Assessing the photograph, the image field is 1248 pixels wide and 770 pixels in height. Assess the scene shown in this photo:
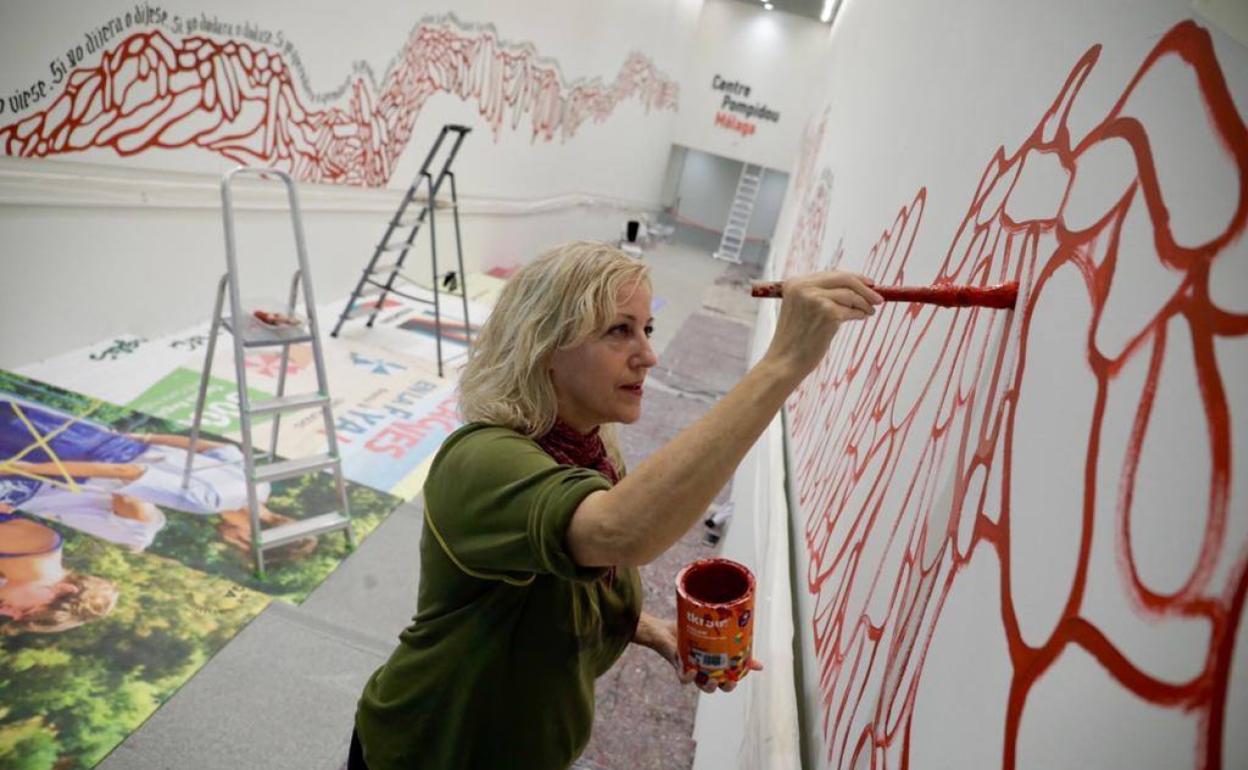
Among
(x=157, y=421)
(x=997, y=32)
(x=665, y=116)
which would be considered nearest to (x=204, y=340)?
(x=157, y=421)

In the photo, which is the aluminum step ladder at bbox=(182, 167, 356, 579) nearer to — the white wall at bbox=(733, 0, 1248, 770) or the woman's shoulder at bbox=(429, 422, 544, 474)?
the woman's shoulder at bbox=(429, 422, 544, 474)

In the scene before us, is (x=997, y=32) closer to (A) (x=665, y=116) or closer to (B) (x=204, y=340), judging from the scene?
(B) (x=204, y=340)

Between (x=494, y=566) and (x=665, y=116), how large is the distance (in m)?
13.7

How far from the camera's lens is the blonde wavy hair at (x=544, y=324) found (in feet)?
3.72

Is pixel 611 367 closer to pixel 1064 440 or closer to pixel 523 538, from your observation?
pixel 523 538

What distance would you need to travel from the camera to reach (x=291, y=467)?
292cm

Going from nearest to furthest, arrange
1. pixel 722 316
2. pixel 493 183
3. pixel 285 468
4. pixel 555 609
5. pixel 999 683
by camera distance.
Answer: pixel 999 683
pixel 555 609
pixel 285 468
pixel 493 183
pixel 722 316

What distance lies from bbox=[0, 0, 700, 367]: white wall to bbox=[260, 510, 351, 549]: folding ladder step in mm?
1787

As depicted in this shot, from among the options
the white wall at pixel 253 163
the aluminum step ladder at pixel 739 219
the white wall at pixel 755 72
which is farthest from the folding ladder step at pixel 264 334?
the aluminum step ladder at pixel 739 219

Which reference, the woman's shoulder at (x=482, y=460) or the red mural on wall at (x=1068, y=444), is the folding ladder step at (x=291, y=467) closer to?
the woman's shoulder at (x=482, y=460)

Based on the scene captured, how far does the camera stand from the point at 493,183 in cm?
767

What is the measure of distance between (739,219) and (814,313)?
1436 cm

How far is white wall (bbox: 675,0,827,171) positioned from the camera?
13.1 meters

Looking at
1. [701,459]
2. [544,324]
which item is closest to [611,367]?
[544,324]
